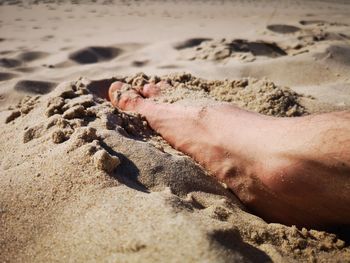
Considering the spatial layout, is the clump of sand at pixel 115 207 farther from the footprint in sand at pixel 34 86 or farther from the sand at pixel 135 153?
the footprint in sand at pixel 34 86

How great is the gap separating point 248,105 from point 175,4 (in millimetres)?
5364

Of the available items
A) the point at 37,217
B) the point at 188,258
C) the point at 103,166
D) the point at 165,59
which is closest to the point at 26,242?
the point at 37,217

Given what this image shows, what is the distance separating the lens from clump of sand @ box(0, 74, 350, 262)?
862 millimetres

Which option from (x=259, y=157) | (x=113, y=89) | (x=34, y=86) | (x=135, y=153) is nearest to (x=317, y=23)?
(x=113, y=89)

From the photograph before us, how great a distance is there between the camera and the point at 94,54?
10.7 feet

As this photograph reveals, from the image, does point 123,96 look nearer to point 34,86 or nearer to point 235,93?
point 235,93

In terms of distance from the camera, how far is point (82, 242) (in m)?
0.90

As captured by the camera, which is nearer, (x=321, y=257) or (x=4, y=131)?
(x=321, y=257)

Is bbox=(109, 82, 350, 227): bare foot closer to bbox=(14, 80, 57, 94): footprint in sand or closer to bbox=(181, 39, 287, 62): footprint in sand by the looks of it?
bbox=(14, 80, 57, 94): footprint in sand

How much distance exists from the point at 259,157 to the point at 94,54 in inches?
93.3

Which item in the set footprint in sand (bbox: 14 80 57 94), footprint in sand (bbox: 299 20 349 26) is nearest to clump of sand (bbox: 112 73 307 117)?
footprint in sand (bbox: 14 80 57 94)

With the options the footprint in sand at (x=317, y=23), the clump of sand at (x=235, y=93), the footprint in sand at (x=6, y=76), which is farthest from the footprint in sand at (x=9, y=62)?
the footprint in sand at (x=317, y=23)

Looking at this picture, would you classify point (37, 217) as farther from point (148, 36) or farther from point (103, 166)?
point (148, 36)

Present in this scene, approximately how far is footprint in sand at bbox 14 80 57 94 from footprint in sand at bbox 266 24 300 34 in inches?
106
